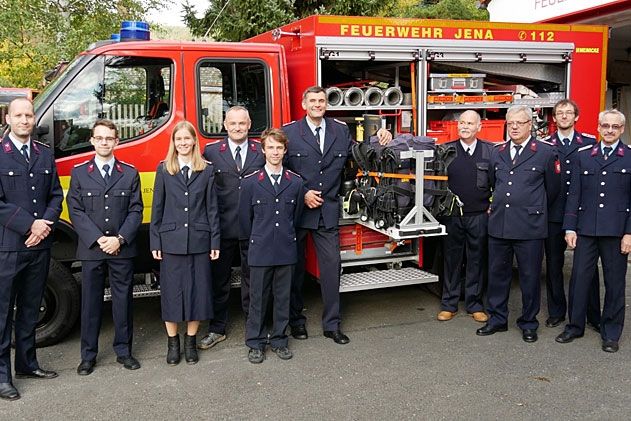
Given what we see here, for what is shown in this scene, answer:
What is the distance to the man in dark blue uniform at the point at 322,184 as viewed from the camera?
4598mm

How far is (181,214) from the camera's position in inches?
163

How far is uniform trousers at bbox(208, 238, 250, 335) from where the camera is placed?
14.9 feet

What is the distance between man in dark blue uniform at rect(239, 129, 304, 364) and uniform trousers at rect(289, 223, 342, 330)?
0.26 meters

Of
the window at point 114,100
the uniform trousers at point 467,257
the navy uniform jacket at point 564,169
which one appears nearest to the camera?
the window at point 114,100

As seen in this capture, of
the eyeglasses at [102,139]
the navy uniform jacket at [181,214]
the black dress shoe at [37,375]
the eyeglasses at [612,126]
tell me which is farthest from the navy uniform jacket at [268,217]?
the eyeglasses at [612,126]

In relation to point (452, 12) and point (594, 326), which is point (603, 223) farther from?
point (452, 12)

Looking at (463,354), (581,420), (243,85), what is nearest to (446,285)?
(463,354)

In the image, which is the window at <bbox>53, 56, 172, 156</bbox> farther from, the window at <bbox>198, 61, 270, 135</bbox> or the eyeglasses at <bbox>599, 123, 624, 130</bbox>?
the eyeglasses at <bbox>599, 123, 624, 130</bbox>

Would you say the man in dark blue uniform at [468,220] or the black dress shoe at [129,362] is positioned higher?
the man in dark blue uniform at [468,220]

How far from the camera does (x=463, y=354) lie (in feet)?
14.7

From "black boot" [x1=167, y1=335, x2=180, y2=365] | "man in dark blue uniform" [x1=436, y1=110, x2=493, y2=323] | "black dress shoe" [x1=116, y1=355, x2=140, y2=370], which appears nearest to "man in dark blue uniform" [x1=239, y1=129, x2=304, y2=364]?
"black boot" [x1=167, y1=335, x2=180, y2=365]

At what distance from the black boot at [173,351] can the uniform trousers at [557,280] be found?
292 centimetres

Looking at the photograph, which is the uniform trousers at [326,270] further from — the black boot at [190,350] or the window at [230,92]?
the window at [230,92]

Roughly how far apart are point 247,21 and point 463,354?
8.29 meters
